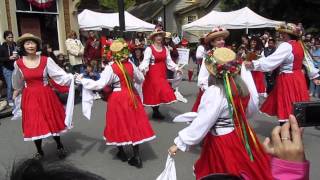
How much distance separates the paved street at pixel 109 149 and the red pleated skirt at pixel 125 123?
40 centimetres

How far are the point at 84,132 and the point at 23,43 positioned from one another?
93.5 inches

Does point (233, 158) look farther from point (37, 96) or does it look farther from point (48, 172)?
point (37, 96)

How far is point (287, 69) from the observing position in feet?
19.8

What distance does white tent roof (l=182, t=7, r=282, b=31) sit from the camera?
18.3 meters

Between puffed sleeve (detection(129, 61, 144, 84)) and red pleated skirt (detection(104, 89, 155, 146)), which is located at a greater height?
puffed sleeve (detection(129, 61, 144, 84))

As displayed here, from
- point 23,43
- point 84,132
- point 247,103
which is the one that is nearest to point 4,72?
point 84,132

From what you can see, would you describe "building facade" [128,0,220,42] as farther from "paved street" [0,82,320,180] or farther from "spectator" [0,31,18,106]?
"paved street" [0,82,320,180]

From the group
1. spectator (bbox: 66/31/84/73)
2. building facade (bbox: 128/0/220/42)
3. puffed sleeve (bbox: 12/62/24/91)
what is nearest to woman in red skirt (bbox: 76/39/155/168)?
puffed sleeve (bbox: 12/62/24/91)

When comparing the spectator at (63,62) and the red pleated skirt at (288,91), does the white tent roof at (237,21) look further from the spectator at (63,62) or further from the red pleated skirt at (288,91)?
the red pleated skirt at (288,91)

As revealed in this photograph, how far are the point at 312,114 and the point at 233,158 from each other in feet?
6.49

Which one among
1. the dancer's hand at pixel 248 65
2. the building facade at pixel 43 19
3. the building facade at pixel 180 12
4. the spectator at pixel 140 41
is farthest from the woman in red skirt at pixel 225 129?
the building facade at pixel 180 12

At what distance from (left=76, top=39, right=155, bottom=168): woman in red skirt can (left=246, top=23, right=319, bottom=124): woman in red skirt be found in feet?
5.39

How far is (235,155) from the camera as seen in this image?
3.64 meters

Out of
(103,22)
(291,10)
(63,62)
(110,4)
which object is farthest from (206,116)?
(110,4)
